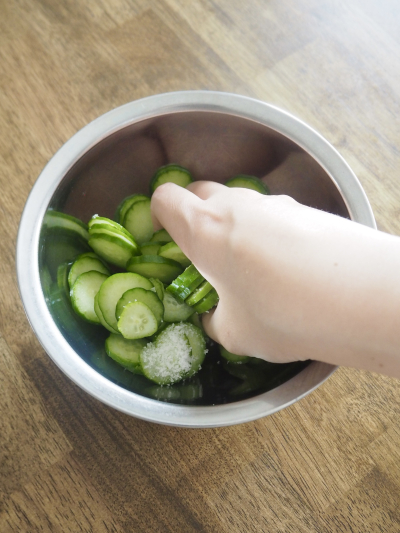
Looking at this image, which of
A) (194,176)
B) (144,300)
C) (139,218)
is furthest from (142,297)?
(194,176)

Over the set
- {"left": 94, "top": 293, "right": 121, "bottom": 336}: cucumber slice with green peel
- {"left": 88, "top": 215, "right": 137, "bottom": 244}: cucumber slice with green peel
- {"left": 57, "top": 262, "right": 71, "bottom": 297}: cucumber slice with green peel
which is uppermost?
{"left": 88, "top": 215, "right": 137, "bottom": 244}: cucumber slice with green peel

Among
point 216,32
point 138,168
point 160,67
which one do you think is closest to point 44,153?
point 138,168

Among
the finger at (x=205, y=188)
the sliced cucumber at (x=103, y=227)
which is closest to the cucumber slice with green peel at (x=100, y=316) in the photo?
the sliced cucumber at (x=103, y=227)

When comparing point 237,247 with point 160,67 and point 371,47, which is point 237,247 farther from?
point 371,47

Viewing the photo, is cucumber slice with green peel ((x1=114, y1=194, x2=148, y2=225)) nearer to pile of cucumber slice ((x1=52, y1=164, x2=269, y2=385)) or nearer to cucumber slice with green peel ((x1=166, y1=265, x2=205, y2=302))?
pile of cucumber slice ((x1=52, y1=164, x2=269, y2=385))

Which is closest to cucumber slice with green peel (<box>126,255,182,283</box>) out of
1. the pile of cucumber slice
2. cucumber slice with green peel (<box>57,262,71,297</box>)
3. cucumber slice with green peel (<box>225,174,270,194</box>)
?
the pile of cucumber slice

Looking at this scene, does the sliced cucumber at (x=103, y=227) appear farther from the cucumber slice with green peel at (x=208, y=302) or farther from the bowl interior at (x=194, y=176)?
the cucumber slice with green peel at (x=208, y=302)
